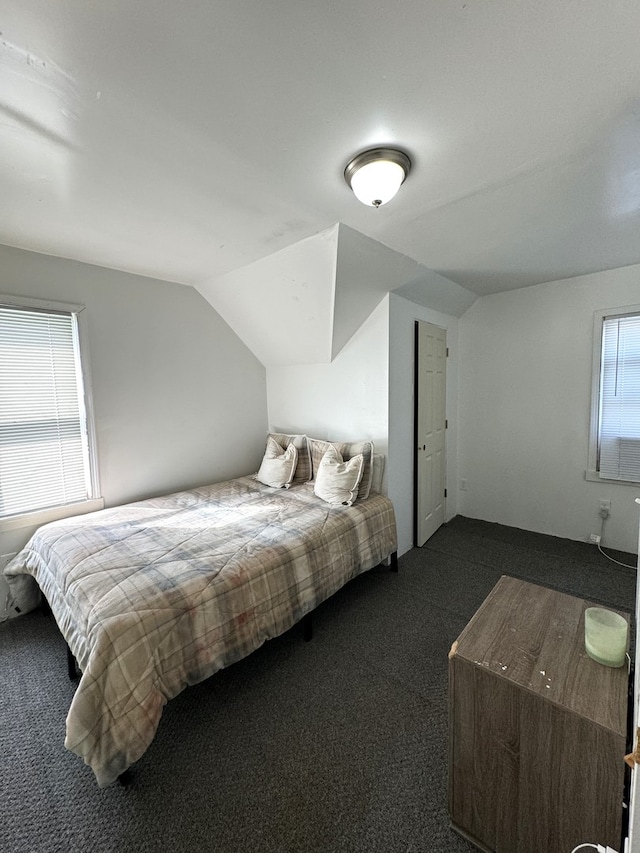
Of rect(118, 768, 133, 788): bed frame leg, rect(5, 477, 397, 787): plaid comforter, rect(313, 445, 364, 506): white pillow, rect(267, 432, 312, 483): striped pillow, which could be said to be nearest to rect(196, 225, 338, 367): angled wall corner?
rect(267, 432, 312, 483): striped pillow

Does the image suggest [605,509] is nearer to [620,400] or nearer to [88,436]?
[620,400]

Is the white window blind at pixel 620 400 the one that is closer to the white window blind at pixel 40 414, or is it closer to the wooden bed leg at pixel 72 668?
the wooden bed leg at pixel 72 668

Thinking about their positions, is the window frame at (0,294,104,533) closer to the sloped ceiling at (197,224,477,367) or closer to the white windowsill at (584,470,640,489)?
the sloped ceiling at (197,224,477,367)

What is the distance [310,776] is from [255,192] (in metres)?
2.50

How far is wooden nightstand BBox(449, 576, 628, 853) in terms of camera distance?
2.80ft

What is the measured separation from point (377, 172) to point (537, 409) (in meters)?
2.75

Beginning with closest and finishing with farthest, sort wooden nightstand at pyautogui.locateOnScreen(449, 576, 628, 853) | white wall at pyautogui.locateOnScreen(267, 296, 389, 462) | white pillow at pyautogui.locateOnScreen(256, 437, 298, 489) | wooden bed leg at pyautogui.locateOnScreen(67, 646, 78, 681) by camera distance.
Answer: wooden nightstand at pyautogui.locateOnScreen(449, 576, 628, 853)
wooden bed leg at pyautogui.locateOnScreen(67, 646, 78, 681)
white wall at pyautogui.locateOnScreen(267, 296, 389, 462)
white pillow at pyautogui.locateOnScreen(256, 437, 298, 489)

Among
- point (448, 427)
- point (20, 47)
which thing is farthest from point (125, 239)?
point (448, 427)

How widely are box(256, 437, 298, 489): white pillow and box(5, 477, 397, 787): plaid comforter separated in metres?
0.33

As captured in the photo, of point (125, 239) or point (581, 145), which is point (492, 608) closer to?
point (581, 145)

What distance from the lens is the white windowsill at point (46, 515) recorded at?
221cm

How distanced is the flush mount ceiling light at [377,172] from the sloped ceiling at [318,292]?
0.54 meters

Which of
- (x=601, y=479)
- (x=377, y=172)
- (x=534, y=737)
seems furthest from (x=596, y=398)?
(x=534, y=737)

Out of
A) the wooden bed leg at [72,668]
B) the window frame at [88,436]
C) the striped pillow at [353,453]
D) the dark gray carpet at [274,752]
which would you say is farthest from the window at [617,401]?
the window frame at [88,436]
